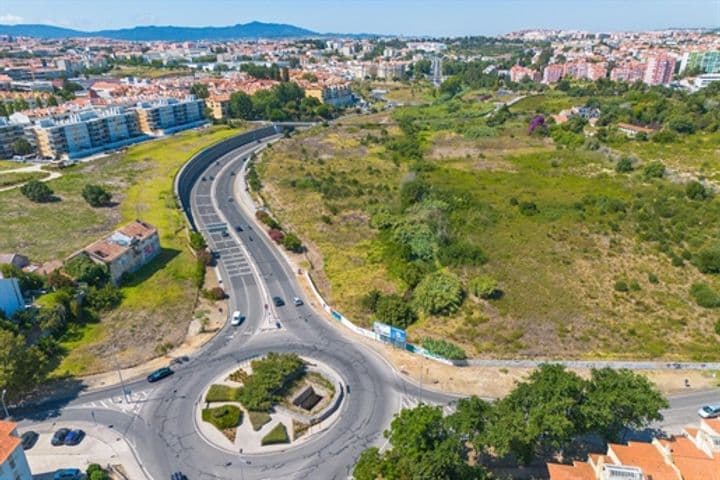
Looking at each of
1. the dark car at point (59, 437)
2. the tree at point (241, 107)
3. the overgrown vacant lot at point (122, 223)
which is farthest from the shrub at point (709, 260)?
the tree at point (241, 107)

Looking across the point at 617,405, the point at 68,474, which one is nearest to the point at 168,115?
the point at 68,474

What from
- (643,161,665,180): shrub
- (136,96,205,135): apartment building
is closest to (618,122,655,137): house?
(643,161,665,180): shrub

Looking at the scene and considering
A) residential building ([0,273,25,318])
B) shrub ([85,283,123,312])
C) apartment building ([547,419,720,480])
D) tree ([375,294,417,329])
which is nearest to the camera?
apartment building ([547,419,720,480])

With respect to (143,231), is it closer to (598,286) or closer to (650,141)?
(598,286)

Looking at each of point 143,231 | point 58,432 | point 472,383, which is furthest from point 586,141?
point 58,432

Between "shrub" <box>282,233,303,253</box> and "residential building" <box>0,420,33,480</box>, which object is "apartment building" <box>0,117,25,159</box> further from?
"residential building" <box>0,420,33,480</box>

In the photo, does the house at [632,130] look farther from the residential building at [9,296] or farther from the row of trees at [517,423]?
the residential building at [9,296]
